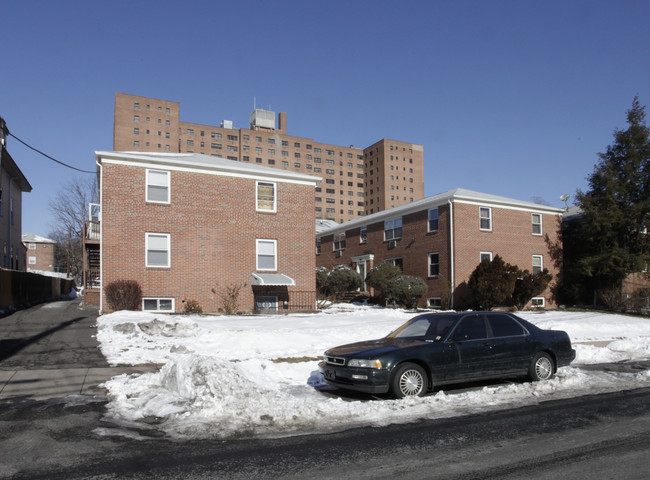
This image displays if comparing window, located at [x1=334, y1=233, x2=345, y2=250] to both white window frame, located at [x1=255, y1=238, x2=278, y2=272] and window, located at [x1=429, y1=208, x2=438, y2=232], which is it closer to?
window, located at [x1=429, y1=208, x2=438, y2=232]

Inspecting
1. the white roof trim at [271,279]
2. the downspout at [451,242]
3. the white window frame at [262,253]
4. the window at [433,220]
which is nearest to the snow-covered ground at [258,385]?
the white roof trim at [271,279]

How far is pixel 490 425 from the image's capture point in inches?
262

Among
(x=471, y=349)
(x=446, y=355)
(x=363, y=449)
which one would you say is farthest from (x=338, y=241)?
(x=363, y=449)

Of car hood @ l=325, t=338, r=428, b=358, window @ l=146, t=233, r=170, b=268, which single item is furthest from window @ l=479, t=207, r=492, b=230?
car hood @ l=325, t=338, r=428, b=358

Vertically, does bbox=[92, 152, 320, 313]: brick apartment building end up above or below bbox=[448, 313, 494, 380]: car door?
above

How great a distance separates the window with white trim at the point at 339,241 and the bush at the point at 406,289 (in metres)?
10.9

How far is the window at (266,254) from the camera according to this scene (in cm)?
2256

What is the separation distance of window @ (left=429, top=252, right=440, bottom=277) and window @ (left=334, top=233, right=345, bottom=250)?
10102mm

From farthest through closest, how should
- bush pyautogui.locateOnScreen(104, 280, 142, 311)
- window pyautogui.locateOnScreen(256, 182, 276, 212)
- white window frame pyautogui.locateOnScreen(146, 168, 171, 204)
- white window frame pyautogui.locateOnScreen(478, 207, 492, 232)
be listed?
white window frame pyautogui.locateOnScreen(478, 207, 492, 232)
window pyautogui.locateOnScreen(256, 182, 276, 212)
white window frame pyautogui.locateOnScreen(146, 168, 171, 204)
bush pyautogui.locateOnScreen(104, 280, 142, 311)

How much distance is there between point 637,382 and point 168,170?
1760 centimetres

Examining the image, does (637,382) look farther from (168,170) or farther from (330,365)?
(168,170)

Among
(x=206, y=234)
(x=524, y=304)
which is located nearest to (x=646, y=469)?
(x=206, y=234)

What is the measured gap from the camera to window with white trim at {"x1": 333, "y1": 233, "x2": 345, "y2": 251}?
126 feet

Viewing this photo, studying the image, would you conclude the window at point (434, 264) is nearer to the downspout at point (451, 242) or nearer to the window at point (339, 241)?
the downspout at point (451, 242)
